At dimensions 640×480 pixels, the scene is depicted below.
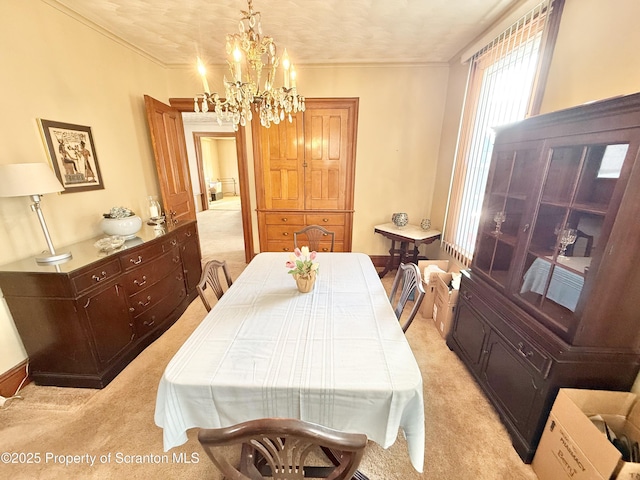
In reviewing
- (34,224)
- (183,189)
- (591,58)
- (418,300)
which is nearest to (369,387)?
(418,300)

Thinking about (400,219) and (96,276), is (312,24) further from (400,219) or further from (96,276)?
(96,276)

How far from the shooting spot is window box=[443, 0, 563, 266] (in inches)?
69.8

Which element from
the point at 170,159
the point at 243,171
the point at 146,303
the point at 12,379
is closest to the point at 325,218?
the point at 243,171

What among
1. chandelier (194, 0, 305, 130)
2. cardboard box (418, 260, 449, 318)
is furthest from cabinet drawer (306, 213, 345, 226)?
chandelier (194, 0, 305, 130)

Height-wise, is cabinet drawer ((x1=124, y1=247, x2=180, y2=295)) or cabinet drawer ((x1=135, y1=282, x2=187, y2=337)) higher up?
cabinet drawer ((x1=124, y1=247, x2=180, y2=295))

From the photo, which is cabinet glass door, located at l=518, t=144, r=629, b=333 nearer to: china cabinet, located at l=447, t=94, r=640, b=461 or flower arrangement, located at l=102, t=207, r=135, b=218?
china cabinet, located at l=447, t=94, r=640, b=461

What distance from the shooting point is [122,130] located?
2.59 m

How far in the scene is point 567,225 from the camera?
1246mm

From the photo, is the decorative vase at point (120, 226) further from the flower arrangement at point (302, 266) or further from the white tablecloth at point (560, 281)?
the white tablecloth at point (560, 281)

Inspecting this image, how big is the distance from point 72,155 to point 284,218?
2.25m

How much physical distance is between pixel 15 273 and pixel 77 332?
509 mm

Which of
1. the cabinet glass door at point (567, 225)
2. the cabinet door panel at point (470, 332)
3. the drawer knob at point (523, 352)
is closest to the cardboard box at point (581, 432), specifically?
the drawer knob at point (523, 352)

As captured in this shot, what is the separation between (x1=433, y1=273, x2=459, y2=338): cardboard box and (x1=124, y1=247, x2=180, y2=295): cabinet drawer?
261 centimetres

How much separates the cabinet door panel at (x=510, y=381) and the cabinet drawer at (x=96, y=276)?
8.77 ft
